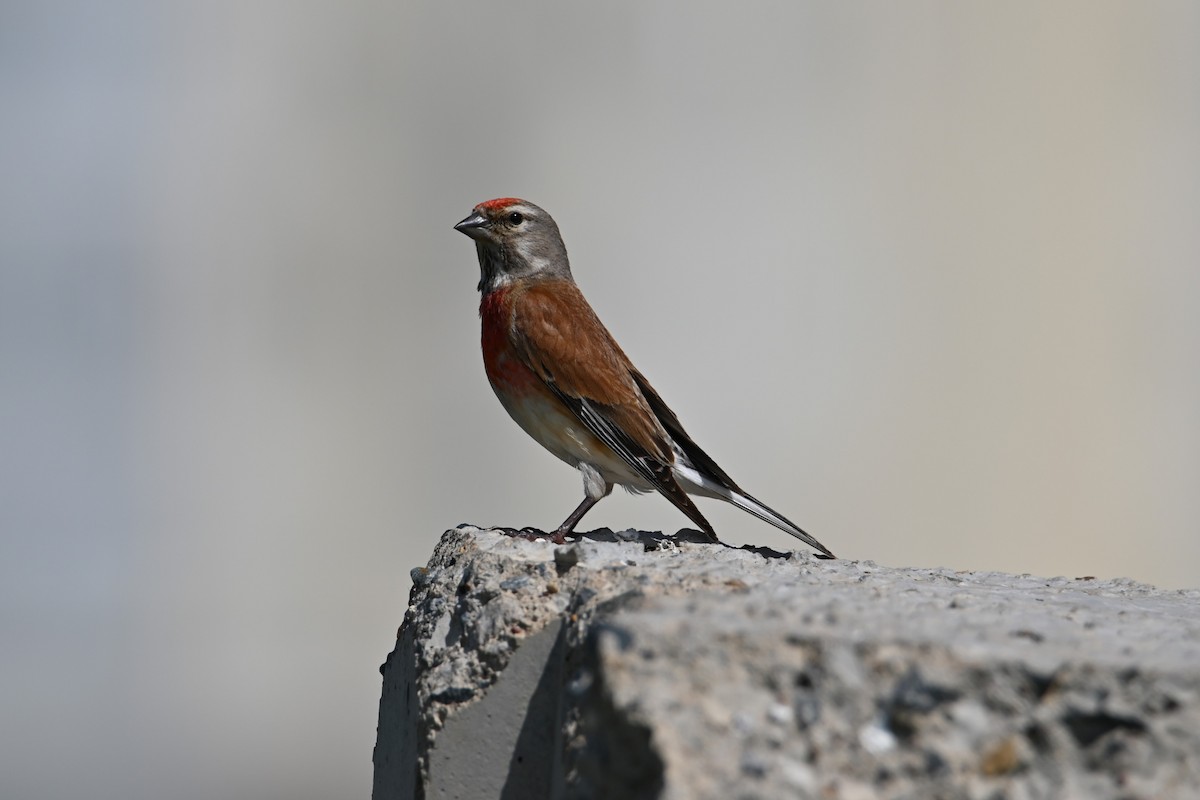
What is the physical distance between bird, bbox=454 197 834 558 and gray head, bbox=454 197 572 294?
0.44 feet

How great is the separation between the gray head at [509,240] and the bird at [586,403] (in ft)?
0.44

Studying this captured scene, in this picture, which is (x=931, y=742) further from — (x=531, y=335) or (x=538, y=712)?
(x=531, y=335)

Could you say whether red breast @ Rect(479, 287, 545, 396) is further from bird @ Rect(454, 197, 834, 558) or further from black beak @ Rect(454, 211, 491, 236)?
black beak @ Rect(454, 211, 491, 236)

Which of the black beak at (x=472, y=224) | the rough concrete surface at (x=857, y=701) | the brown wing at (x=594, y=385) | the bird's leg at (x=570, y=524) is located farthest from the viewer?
the black beak at (x=472, y=224)

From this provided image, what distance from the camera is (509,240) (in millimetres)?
4148

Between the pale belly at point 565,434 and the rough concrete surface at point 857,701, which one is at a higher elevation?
the pale belly at point 565,434

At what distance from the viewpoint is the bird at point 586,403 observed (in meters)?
3.71

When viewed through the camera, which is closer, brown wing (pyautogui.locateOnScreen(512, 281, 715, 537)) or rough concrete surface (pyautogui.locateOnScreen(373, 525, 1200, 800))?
rough concrete surface (pyautogui.locateOnScreen(373, 525, 1200, 800))

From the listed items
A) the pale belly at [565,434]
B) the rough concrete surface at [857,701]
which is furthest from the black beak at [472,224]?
the rough concrete surface at [857,701]

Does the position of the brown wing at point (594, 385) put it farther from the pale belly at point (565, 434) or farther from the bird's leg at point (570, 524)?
the bird's leg at point (570, 524)

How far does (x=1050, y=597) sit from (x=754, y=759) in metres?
0.91

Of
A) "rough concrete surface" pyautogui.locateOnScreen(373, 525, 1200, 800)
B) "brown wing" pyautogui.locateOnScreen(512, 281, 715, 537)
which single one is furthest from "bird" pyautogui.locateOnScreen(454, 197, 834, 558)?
"rough concrete surface" pyautogui.locateOnScreen(373, 525, 1200, 800)

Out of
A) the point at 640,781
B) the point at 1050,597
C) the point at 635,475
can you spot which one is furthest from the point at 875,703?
the point at 635,475

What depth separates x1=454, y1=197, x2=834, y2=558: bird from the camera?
12.2 feet
